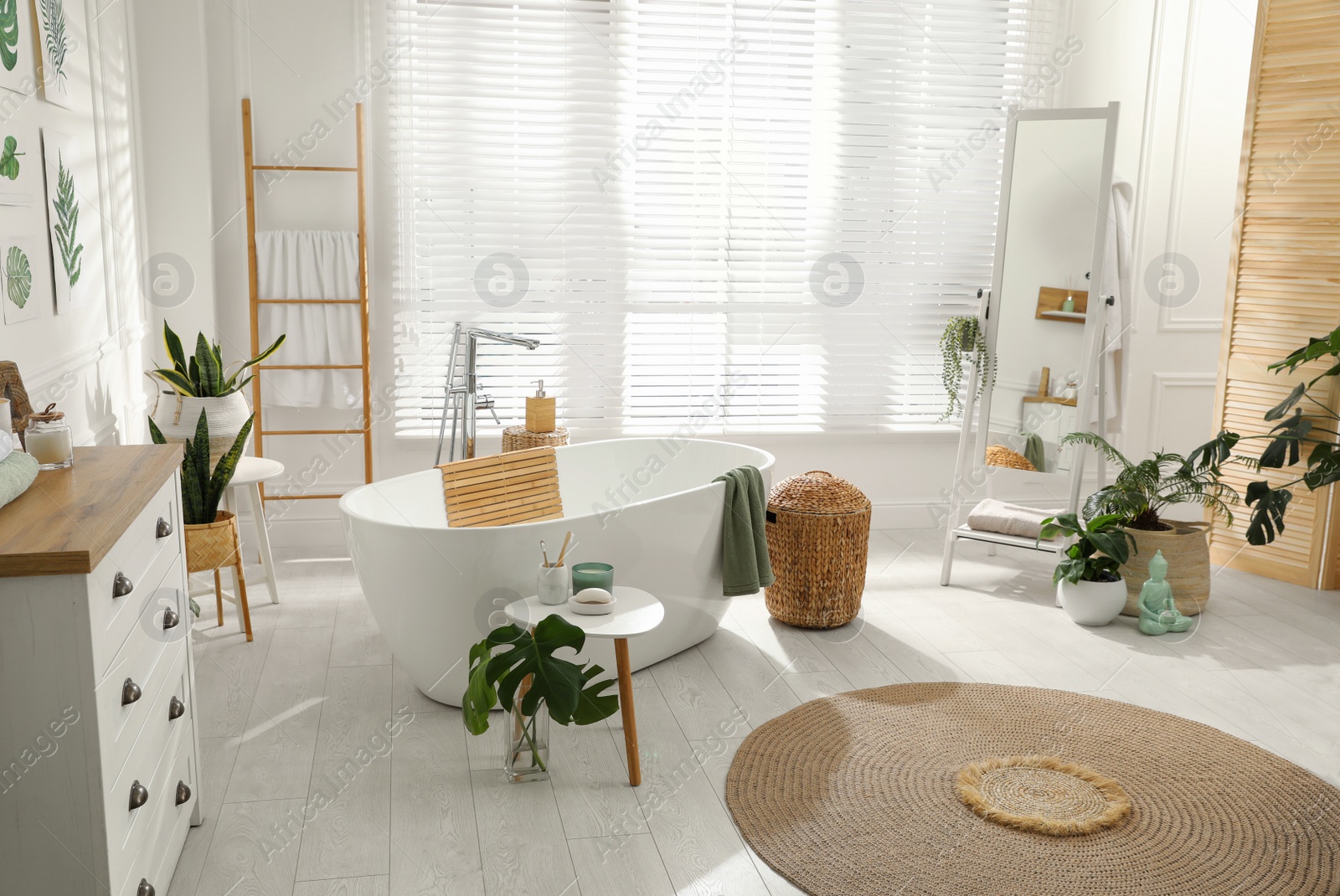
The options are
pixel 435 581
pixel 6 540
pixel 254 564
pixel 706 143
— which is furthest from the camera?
pixel 706 143

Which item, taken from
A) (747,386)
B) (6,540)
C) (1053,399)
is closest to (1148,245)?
(1053,399)

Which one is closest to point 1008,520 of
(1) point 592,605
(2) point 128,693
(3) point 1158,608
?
(3) point 1158,608

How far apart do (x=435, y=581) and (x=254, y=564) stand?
5.95 feet

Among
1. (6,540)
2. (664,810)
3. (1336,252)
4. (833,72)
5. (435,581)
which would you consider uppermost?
(833,72)

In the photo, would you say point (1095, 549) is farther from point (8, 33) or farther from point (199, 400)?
point (8, 33)

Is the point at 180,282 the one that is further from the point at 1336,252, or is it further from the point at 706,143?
the point at 1336,252

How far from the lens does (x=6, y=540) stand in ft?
5.14

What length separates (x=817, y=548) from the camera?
11.8 feet

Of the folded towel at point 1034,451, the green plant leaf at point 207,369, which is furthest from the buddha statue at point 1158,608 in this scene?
the green plant leaf at point 207,369

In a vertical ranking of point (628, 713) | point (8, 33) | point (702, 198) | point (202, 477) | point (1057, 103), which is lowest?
point (628, 713)

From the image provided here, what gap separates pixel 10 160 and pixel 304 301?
172 centimetres

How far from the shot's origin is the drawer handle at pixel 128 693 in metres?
1.75

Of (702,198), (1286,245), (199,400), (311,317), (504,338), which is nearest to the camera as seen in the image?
(199,400)

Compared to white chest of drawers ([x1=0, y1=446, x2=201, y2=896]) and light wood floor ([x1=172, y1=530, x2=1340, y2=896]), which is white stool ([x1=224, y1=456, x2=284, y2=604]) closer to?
light wood floor ([x1=172, y1=530, x2=1340, y2=896])
